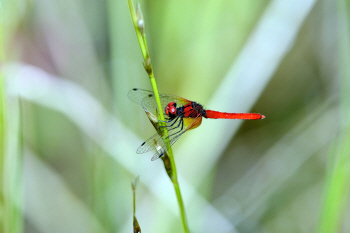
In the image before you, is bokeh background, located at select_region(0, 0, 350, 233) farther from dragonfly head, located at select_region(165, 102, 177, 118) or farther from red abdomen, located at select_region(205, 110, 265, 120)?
dragonfly head, located at select_region(165, 102, 177, 118)

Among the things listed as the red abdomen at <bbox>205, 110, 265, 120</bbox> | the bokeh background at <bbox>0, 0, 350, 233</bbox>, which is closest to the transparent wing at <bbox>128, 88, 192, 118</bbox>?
the bokeh background at <bbox>0, 0, 350, 233</bbox>

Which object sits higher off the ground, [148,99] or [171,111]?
[148,99]

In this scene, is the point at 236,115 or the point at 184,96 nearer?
the point at 236,115

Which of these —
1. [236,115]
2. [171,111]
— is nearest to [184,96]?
[171,111]

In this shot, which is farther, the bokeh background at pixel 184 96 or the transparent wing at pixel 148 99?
the transparent wing at pixel 148 99

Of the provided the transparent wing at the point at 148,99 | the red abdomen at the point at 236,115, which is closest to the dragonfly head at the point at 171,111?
the transparent wing at the point at 148,99

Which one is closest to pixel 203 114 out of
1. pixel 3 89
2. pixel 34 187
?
pixel 3 89

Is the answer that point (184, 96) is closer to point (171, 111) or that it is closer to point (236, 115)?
point (171, 111)

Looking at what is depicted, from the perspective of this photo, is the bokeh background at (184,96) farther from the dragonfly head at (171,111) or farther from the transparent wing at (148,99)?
the dragonfly head at (171,111)

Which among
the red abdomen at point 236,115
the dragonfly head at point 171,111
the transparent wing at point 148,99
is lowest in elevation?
the red abdomen at point 236,115
